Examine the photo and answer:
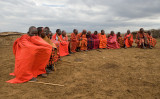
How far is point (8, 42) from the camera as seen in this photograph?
1211 centimetres

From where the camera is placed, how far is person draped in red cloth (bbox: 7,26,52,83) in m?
3.65

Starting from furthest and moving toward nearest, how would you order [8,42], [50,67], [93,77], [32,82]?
[8,42]
[50,67]
[93,77]
[32,82]

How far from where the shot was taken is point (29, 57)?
12.1 feet

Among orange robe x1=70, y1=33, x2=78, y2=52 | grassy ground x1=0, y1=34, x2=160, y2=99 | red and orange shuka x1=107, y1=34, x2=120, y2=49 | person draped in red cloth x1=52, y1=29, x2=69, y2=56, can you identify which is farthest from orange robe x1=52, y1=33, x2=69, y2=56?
red and orange shuka x1=107, y1=34, x2=120, y2=49

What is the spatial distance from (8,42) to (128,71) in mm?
11802

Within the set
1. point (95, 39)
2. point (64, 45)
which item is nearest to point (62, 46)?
point (64, 45)

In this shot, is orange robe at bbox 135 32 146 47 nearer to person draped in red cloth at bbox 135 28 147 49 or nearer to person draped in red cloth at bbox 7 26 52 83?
person draped in red cloth at bbox 135 28 147 49

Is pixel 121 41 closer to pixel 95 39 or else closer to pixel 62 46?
pixel 95 39

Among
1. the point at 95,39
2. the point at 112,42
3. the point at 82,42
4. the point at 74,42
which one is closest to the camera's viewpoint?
the point at 74,42

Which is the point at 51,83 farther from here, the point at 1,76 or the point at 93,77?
the point at 1,76

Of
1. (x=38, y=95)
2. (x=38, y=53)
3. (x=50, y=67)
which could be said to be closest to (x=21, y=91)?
(x=38, y=95)

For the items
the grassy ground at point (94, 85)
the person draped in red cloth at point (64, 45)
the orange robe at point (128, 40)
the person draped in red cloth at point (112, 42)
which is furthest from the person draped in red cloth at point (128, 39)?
the grassy ground at point (94, 85)

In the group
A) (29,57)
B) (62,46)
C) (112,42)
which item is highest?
(112,42)

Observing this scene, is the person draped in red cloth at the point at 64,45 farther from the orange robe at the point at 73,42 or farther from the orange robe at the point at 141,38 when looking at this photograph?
the orange robe at the point at 141,38
